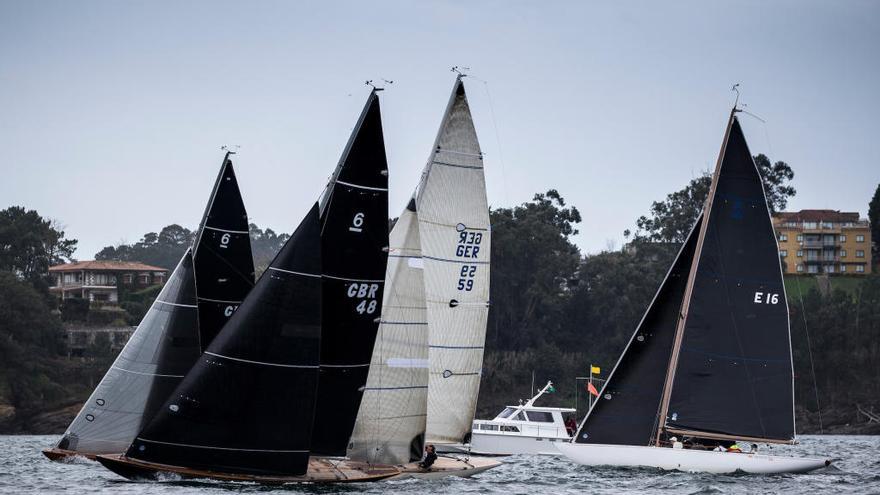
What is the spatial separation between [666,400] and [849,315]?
6788cm

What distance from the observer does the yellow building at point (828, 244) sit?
471ft

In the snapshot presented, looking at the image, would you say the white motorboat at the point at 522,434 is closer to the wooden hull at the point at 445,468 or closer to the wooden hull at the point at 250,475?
the wooden hull at the point at 445,468

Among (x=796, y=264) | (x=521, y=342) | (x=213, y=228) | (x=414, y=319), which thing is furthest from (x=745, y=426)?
(x=796, y=264)

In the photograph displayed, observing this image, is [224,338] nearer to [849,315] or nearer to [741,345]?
[741,345]

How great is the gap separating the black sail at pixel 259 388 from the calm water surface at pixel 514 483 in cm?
70

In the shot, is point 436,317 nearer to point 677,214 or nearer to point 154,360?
point 154,360

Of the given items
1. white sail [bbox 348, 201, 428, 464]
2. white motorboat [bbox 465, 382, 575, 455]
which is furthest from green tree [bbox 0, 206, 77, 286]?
white sail [bbox 348, 201, 428, 464]

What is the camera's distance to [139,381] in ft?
126

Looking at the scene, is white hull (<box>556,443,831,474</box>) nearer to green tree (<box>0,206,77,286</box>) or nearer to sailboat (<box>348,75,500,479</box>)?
sailboat (<box>348,75,500,479</box>)

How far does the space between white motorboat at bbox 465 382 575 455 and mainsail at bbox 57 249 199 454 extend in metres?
18.7

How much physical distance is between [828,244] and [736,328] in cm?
10941

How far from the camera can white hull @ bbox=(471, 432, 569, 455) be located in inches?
2179

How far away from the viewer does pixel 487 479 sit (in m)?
39.4

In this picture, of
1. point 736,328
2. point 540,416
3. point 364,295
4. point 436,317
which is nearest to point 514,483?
point 436,317
